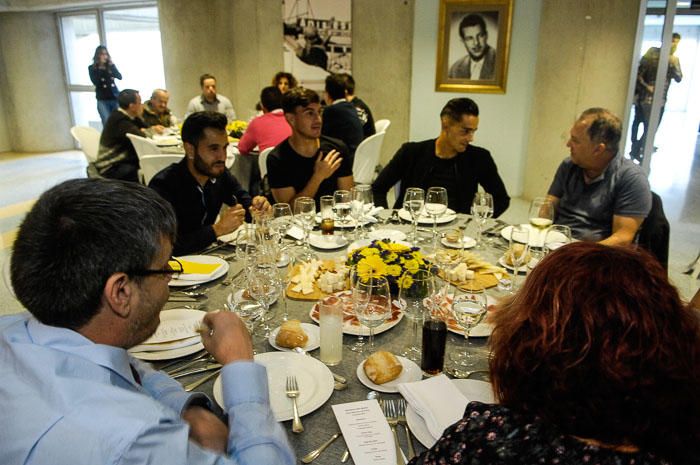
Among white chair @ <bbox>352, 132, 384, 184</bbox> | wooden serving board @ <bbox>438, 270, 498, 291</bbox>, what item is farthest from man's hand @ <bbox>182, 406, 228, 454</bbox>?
white chair @ <bbox>352, 132, 384, 184</bbox>

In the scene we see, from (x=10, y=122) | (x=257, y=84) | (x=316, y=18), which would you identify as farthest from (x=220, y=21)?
(x=10, y=122)

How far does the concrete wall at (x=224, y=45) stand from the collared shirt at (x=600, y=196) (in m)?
5.37

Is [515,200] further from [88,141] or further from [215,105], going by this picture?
[88,141]

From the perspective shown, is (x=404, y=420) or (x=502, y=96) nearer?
(x=404, y=420)

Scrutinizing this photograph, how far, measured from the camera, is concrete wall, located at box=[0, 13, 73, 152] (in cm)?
941

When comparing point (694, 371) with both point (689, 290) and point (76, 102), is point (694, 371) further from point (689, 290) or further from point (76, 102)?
point (76, 102)

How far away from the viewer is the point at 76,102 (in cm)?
1016

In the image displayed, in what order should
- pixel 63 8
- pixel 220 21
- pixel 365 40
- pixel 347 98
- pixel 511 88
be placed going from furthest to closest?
pixel 63 8 → pixel 220 21 → pixel 365 40 → pixel 511 88 → pixel 347 98

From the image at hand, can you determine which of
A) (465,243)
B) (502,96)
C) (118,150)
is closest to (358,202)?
(465,243)

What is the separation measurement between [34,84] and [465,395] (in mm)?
11066

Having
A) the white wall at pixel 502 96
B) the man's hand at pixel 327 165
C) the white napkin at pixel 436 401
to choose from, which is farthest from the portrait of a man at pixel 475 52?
the white napkin at pixel 436 401

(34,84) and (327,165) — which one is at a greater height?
(34,84)

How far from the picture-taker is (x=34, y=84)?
9.68m

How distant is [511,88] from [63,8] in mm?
8364
